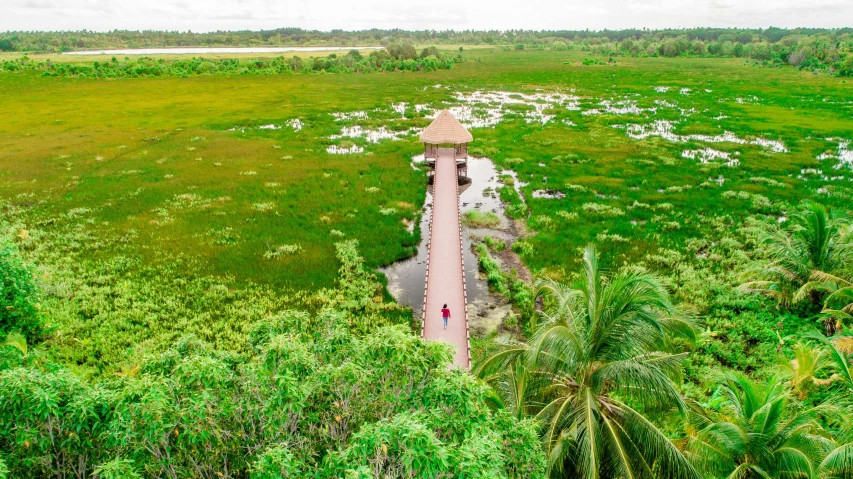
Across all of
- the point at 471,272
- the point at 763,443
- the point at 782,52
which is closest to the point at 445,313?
the point at 471,272

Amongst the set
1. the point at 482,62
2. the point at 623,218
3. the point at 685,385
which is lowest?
the point at 685,385

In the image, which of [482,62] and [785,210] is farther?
[482,62]

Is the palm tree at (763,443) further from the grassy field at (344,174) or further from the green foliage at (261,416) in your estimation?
the grassy field at (344,174)

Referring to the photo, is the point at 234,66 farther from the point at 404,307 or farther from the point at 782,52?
the point at 782,52

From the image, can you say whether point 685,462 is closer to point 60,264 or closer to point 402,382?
point 402,382

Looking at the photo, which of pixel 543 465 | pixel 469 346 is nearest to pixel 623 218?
pixel 469 346

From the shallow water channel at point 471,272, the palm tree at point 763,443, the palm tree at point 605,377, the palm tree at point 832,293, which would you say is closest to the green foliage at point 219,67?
the shallow water channel at point 471,272
